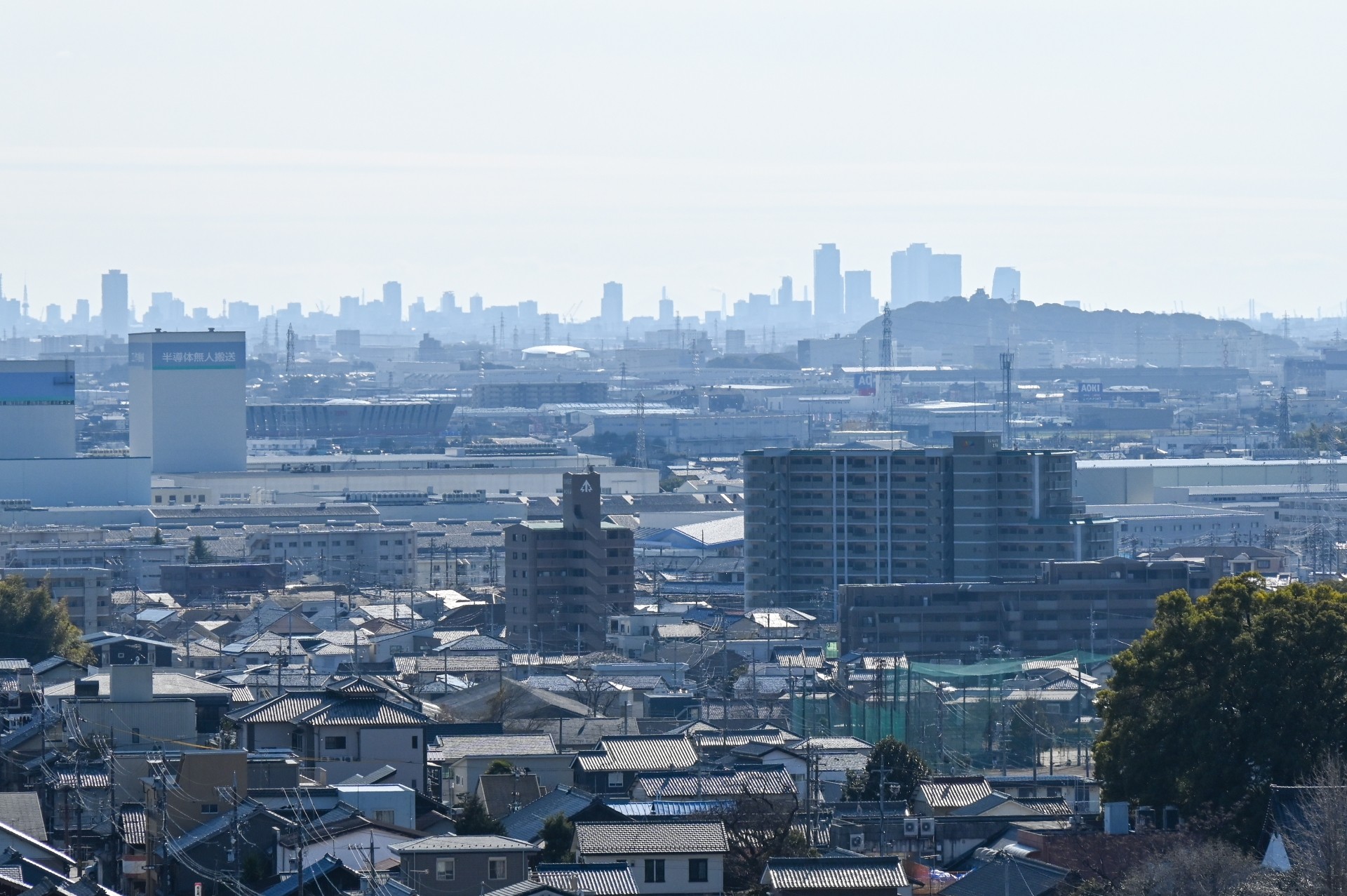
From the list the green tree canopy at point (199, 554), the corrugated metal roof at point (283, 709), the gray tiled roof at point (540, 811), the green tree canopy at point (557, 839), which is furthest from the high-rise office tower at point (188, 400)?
the green tree canopy at point (557, 839)

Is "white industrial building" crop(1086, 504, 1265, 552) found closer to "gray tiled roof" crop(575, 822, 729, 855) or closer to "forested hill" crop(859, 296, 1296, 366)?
"gray tiled roof" crop(575, 822, 729, 855)

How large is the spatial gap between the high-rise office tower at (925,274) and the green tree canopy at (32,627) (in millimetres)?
101047

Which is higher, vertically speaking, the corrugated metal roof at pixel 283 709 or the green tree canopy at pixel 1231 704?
the green tree canopy at pixel 1231 704

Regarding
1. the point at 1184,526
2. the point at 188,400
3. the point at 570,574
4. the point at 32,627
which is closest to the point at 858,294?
the point at 188,400

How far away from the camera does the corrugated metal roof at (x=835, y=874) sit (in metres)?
6.95

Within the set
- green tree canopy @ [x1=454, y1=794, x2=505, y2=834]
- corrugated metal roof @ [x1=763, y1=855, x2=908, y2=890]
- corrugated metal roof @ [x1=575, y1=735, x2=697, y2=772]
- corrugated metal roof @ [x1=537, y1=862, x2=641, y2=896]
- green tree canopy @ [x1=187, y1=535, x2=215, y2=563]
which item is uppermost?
corrugated metal roof @ [x1=763, y1=855, x2=908, y2=890]

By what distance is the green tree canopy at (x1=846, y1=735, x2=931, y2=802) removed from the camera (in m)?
9.16

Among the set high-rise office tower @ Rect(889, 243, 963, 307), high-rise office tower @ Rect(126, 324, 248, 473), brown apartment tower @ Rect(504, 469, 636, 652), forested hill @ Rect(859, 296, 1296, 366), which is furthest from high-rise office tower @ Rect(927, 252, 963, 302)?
brown apartment tower @ Rect(504, 469, 636, 652)

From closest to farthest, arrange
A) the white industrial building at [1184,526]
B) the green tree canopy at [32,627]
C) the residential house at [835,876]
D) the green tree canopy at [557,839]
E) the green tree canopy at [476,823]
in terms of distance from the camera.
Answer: the residential house at [835,876], the green tree canopy at [557,839], the green tree canopy at [476,823], the green tree canopy at [32,627], the white industrial building at [1184,526]

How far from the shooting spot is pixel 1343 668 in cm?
774

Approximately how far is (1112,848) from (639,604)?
35.9 feet

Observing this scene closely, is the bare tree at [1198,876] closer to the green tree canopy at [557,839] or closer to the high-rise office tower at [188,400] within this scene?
the green tree canopy at [557,839]

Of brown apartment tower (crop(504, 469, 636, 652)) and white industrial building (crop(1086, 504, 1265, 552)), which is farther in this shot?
white industrial building (crop(1086, 504, 1265, 552))

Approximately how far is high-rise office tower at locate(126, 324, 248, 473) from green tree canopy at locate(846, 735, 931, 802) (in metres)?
23.8
